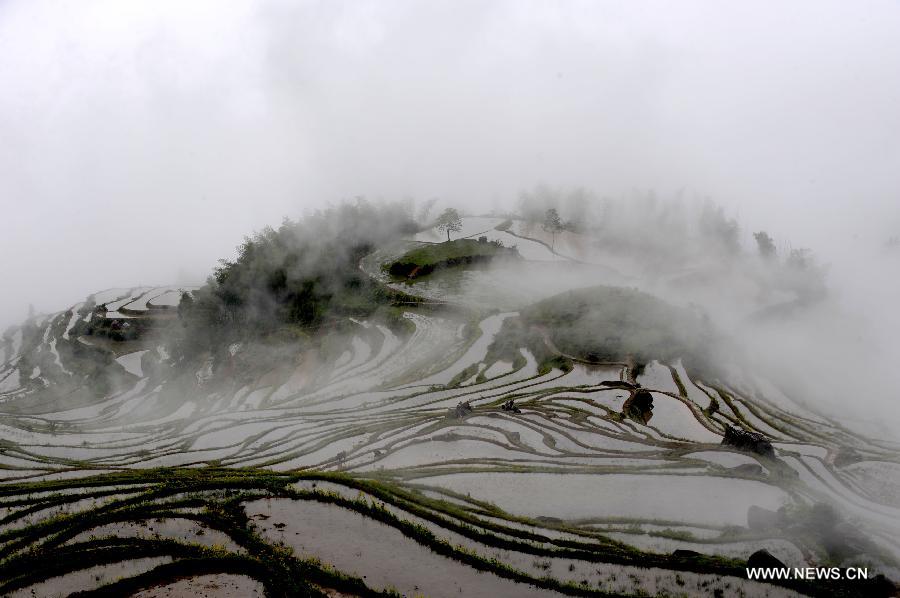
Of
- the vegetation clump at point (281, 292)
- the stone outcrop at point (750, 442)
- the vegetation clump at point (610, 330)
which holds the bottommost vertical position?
the stone outcrop at point (750, 442)

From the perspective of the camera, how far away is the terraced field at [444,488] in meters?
19.6

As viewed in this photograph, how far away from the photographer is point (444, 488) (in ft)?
92.7

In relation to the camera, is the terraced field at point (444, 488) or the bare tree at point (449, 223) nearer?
the terraced field at point (444, 488)

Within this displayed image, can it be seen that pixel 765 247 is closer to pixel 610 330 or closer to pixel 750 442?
pixel 610 330

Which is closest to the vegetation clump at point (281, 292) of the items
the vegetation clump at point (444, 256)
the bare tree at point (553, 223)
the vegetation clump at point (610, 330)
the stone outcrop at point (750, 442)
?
the vegetation clump at point (444, 256)

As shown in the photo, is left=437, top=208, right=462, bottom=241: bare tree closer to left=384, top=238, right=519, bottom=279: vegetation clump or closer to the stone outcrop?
left=384, top=238, right=519, bottom=279: vegetation clump

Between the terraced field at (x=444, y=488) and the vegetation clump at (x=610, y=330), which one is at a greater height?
the vegetation clump at (x=610, y=330)

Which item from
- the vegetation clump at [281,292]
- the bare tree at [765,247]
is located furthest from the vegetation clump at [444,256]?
the bare tree at [765,247]

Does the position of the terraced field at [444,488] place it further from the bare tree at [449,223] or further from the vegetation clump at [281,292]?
the bare tree at [449,223]

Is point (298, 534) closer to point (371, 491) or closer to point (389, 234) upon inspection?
point (371, 491)

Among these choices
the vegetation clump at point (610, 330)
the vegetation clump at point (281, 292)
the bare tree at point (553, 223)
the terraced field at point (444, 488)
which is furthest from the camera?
the bare tree at point (553, 223)

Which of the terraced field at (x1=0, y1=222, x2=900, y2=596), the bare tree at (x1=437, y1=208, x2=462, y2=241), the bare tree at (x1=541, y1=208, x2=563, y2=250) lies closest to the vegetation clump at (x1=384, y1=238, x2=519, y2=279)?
the bare tree at (x1=437, y1=208, x2=462, y2=241)

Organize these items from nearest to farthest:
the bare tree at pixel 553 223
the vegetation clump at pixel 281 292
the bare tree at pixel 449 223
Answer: the vegetation clump at pixel 281 292 < the bare tree at pixel 553 223 < the bare tree at pixel 449 223

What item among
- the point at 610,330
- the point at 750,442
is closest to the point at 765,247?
the point at 610,330
